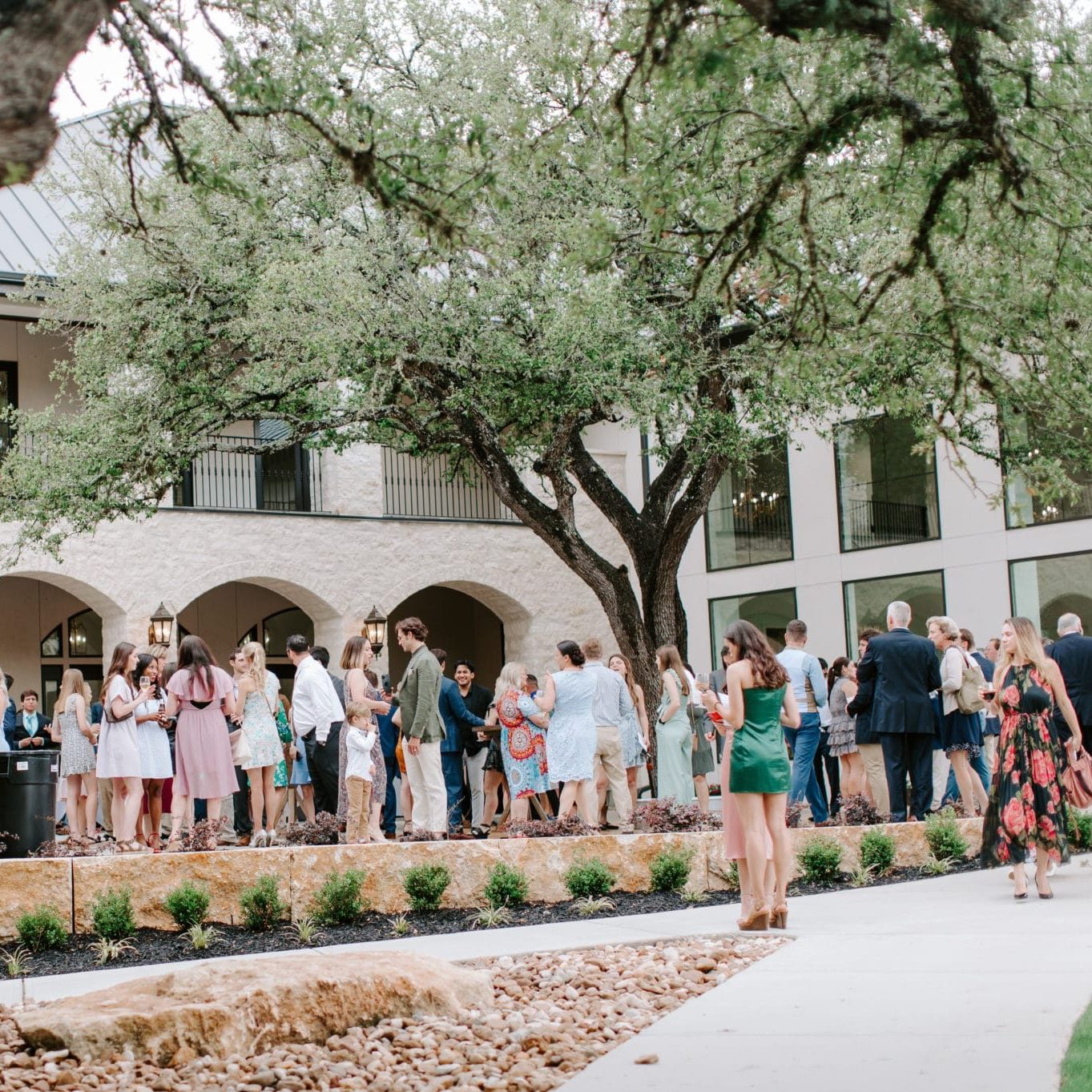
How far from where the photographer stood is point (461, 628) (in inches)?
1153

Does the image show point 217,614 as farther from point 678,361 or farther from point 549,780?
point 549,780

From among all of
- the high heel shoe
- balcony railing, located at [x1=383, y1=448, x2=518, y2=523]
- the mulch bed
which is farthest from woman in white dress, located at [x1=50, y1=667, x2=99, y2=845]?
balcony railing, located at [x1=383, y1=448, x2=518, y2=523]

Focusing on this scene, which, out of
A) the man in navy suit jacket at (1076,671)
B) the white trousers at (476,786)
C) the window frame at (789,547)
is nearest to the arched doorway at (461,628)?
the window frame at (789,547)

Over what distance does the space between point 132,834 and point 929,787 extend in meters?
6.24

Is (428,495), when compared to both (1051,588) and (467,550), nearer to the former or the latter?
(467,550)

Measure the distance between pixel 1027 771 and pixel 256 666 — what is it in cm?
593

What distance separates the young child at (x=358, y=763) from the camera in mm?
11195

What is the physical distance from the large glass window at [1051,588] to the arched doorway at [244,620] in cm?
1165

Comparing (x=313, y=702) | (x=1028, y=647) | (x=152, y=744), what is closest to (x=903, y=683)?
(x=1028, y=647)

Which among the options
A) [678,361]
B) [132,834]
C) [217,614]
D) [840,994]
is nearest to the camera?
[840,994]

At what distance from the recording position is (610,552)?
26734 mm

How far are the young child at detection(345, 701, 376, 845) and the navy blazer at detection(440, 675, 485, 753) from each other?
1584 mm

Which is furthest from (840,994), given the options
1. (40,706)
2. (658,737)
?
(40,706)

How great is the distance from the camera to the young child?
11195mm
